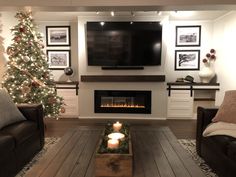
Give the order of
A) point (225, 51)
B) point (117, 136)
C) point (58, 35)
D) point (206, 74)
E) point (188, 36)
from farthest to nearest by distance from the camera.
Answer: point (58, 35) → point (188, 36) → point (206, 74) → point (225, 51) → point (117, 136)

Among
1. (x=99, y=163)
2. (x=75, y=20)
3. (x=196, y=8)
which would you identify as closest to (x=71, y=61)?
(x=75, y=20)

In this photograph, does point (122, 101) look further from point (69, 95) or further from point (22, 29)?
point (22, 29)

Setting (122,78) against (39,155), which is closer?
(39,155)

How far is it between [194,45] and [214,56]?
58cm


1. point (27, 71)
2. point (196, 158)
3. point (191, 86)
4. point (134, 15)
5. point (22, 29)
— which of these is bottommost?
point (196, 158)

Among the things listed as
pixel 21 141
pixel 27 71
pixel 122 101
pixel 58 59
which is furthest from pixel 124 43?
pixel 21 141

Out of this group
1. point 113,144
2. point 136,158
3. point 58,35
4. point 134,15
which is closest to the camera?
point 113,144

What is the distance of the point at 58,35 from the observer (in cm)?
586

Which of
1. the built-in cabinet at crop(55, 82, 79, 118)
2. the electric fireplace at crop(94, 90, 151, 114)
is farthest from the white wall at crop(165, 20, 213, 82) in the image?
the built-in cabinet at crop(55, 82, 79, 118)

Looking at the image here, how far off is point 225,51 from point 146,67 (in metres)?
1.81

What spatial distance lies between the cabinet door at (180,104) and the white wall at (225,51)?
0.67m

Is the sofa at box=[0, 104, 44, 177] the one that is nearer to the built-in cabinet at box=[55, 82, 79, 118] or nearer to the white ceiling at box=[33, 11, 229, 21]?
the built-in cabinet at box=[55, 82, 79, 118]

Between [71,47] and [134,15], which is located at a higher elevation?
[134,15]

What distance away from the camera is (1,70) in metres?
5.20
